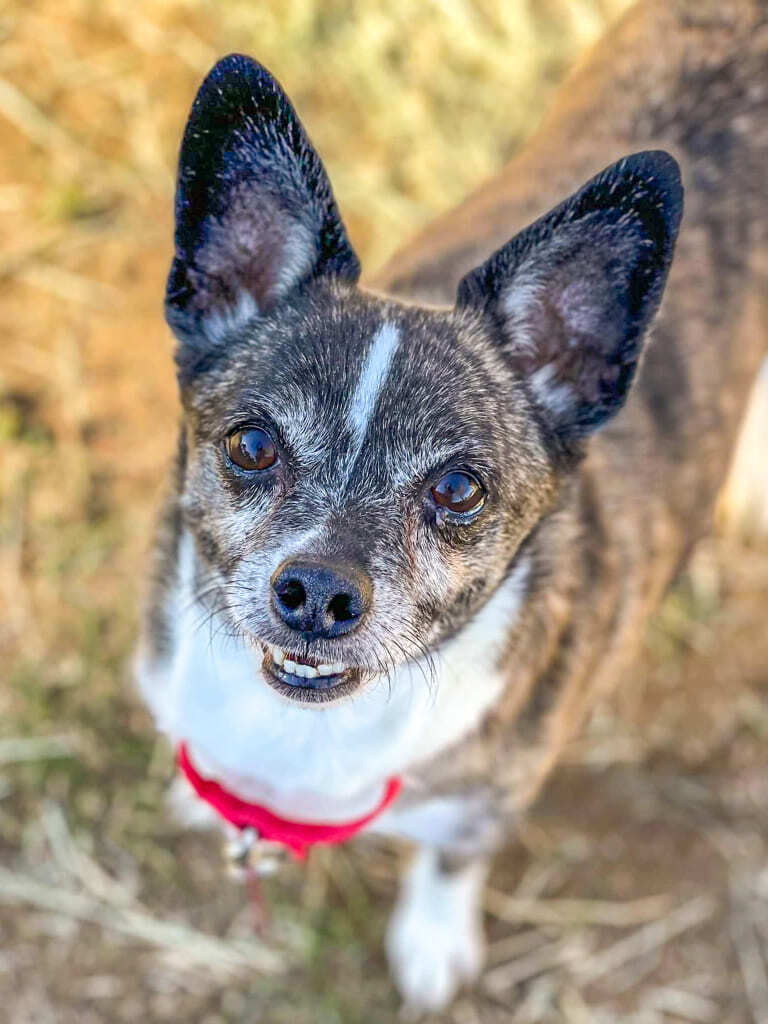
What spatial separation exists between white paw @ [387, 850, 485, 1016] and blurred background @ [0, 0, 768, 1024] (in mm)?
88

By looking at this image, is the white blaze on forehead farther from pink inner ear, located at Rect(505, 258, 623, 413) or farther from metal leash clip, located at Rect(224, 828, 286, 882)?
metal leash clip, located at Rect(224, 828, 286, 882)

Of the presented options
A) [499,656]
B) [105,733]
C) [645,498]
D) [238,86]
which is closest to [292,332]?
[238,86]

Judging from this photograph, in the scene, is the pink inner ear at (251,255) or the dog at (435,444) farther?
the pink inner ear at (251,255)

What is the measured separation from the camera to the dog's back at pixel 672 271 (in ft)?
10.9

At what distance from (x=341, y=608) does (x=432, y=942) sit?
2.14m

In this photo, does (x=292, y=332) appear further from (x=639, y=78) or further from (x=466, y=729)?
(x=639, y=78)

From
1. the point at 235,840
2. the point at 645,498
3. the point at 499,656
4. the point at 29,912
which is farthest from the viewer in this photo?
the point at 29,912

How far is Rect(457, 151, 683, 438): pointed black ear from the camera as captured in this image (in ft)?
7.53

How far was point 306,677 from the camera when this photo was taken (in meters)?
2.49

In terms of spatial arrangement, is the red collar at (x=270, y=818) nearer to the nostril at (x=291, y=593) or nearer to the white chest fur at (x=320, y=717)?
the white chest fur at (x=320, y=717)

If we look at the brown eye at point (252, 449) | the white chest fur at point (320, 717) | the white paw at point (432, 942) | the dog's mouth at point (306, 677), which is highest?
the brown eye at point (252, 449)

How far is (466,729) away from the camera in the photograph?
291 centimetres

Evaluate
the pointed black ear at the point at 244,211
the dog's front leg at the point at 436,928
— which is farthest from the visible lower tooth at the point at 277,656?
the dog's front leg at the point at 436,928

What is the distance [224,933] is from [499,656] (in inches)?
74.5
